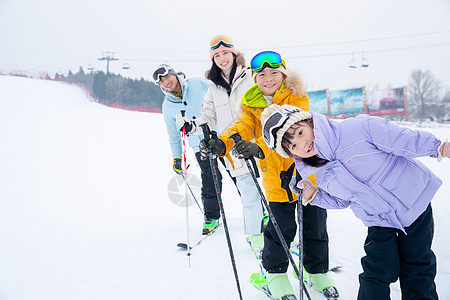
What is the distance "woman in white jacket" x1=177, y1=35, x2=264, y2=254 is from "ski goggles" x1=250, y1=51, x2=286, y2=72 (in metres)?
0.75

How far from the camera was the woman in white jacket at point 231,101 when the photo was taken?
2967 mm

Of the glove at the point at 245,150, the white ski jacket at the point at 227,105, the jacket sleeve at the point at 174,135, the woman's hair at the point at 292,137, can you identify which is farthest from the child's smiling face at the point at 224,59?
the woman's hair at the point at 292,137

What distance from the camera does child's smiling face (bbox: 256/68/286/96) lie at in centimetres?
219

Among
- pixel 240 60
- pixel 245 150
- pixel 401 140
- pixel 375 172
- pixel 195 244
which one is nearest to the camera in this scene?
pixel 401 140

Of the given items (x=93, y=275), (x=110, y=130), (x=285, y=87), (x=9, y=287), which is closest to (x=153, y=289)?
(x=93, y=275)

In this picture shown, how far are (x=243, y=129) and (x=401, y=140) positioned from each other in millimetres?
1134

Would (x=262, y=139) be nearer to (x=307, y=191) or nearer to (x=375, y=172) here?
(x=307, y=191)

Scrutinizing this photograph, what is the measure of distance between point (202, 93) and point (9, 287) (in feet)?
9.84

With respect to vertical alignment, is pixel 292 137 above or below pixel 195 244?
above

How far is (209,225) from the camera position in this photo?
3859mm

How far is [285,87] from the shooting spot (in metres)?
2.18

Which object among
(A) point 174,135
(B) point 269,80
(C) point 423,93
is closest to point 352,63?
(C) point 423,93

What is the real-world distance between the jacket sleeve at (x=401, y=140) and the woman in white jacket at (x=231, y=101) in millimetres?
1604

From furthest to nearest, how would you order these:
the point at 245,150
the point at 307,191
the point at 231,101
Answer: the point at 231,101 → the point at 245,150 → the point at 307,191
